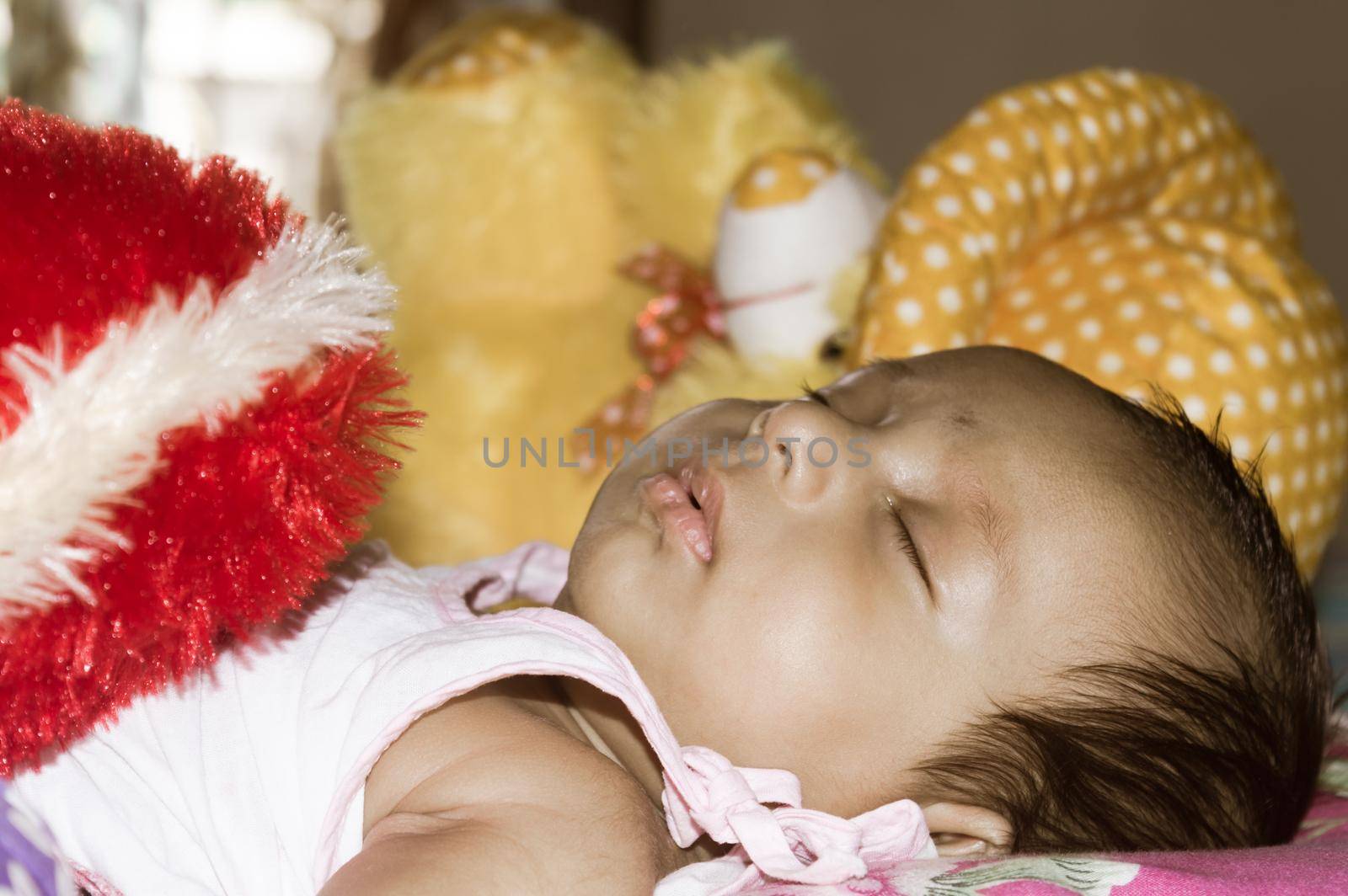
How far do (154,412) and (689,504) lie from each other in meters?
0.38

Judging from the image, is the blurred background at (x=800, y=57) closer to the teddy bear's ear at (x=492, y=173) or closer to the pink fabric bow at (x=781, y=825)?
the teddy bear's ear at (x=492, y=173)

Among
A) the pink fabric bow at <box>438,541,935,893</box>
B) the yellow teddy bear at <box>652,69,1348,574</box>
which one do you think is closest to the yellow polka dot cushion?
the yellow teddy bear at <box>652,69,1348,574</box>

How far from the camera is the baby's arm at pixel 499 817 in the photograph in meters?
0.67

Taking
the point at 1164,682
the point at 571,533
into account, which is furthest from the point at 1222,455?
the point at 571,533

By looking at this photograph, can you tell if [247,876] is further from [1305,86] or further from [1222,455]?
[1305,86]

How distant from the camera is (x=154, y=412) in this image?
2.03 feet

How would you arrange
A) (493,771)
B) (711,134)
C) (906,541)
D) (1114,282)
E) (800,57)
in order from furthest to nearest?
(800,57)
(711,134)
(1114,282)
(906,541)
(493,771)

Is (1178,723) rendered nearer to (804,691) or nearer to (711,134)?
(804,691)

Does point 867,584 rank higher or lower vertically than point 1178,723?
higher

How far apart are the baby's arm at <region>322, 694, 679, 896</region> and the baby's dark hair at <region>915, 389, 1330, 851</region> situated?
22 centimetres

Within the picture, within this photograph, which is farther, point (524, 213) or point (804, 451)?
point (524, 213)

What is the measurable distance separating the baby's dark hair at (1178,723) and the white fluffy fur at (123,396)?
→ 50 cm

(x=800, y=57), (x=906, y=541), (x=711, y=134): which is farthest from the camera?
(x=800, y=57)

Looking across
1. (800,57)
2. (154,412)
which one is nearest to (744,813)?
(154,412)
